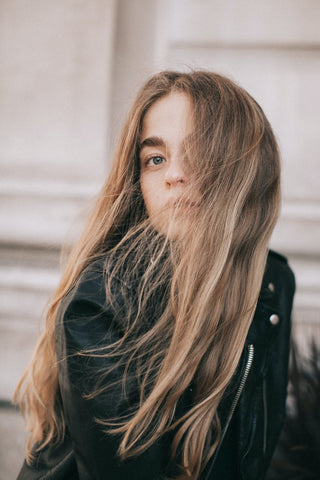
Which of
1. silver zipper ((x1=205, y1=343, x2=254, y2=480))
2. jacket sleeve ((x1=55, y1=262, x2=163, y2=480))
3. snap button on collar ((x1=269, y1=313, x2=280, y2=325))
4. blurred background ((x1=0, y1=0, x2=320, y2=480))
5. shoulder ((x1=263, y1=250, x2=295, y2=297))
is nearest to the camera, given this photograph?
jacket sleeve ((x1=55, y1=262, x2=163, y2=480))

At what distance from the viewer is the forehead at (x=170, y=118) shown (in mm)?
1103

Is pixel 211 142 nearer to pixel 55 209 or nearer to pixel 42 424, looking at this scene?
pixel 42 424

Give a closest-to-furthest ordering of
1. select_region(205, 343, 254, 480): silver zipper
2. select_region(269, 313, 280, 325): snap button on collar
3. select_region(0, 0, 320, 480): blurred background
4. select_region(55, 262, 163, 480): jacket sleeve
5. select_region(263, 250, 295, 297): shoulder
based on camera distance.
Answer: select_region(55, 262, 163, 480): jacket sleeve, select_region(205, 343, 254, 480): silver zipper, select_region(269, 313, 280, 325): snap button on collar, select_region(263, 250, 295, 297): shoulder, select_region(0, 0, 320, 480): blurred background

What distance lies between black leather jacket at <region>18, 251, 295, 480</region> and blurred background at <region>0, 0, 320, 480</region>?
0.87m

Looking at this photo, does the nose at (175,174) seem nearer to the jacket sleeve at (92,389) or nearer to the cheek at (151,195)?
the cheek at (151,195)

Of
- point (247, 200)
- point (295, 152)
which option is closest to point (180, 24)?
point (295, 152)

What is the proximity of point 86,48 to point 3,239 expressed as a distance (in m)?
1.03

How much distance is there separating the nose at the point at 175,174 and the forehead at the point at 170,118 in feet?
0.23

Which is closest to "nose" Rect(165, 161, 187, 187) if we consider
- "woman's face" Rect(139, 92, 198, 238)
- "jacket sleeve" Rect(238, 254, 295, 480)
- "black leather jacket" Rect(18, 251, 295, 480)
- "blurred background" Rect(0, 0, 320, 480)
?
"woman's face" Rect(139, 92, 198, 238)

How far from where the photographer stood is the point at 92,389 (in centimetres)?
96

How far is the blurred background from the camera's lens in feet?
7.02

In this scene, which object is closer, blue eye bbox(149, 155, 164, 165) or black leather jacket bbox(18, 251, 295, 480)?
black leather jacket bbox(18, 251, 295, 480)

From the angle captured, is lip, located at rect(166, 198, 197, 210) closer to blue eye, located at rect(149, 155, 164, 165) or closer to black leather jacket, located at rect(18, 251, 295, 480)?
blue eye, located at rect(149, 155, 164, 165)

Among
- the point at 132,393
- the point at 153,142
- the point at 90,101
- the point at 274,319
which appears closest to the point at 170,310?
the point at 132,393
